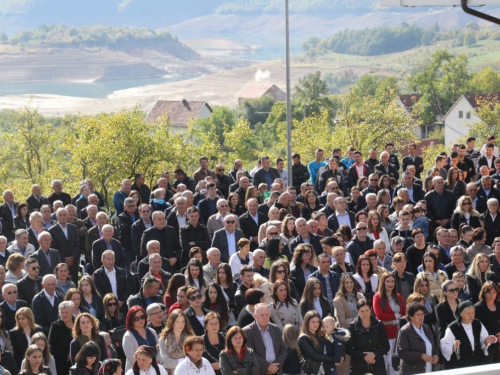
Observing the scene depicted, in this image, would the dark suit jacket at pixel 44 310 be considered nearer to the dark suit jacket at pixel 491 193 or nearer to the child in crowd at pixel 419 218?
the child in crowd at pixel 419 218

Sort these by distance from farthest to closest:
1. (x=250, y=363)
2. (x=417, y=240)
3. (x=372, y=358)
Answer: (x=417, y=240) < (x=372, y=358) < (x=250, y=363)

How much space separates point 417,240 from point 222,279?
115 inches

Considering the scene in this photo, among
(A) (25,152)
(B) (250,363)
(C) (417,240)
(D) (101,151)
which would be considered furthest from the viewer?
(A) (25,152)

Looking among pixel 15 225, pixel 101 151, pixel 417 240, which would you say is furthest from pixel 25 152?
pixel 417 240

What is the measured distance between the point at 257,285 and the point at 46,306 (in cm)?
249

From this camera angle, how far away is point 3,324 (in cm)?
881

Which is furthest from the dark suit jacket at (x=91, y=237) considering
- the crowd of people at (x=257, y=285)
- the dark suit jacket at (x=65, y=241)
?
the dark suit jacket at (x=65, y=241)

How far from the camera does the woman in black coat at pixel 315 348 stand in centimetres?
810

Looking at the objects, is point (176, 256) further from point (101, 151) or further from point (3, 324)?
point (101, 151)

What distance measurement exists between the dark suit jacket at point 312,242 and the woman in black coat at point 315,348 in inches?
112

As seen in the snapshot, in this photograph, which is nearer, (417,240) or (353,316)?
(353,316)

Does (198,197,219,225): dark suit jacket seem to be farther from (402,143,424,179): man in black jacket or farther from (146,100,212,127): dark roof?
(146,100,212,127): dark roof

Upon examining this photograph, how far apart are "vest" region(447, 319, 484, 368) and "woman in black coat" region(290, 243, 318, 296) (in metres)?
2.05

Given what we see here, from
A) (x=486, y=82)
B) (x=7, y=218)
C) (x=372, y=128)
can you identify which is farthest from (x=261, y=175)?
(x=486, y=82)
